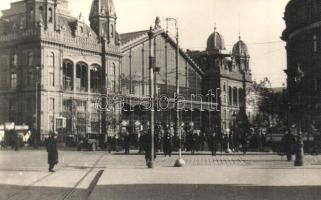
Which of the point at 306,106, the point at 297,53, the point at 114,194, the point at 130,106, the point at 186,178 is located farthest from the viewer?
the point at 130,106

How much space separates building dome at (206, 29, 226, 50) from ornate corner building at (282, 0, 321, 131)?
45370mm

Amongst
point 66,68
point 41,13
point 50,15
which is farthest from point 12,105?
point 50,15

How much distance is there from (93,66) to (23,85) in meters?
9.55

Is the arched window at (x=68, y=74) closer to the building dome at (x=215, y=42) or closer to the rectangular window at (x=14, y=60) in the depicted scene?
the rectangular window at (x=14, y=60)

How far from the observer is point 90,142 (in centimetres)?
4531

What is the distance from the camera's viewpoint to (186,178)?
1681cm

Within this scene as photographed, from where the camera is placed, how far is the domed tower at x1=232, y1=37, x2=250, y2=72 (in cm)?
10094

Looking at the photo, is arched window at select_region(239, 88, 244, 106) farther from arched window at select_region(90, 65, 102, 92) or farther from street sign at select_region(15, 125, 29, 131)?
street sign at select_region(15, 125, 29, 131)

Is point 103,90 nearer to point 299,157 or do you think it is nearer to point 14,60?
point 14,60

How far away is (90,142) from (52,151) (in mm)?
23771

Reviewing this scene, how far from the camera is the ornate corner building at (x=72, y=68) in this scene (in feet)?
198

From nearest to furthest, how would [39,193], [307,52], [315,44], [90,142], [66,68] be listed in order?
1. [39,193]
2. [90,142]
3. [315,44]
4. [307,52]
5. [66,68]

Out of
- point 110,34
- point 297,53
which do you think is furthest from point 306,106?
point 110,34

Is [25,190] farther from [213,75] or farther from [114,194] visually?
[213,75]
